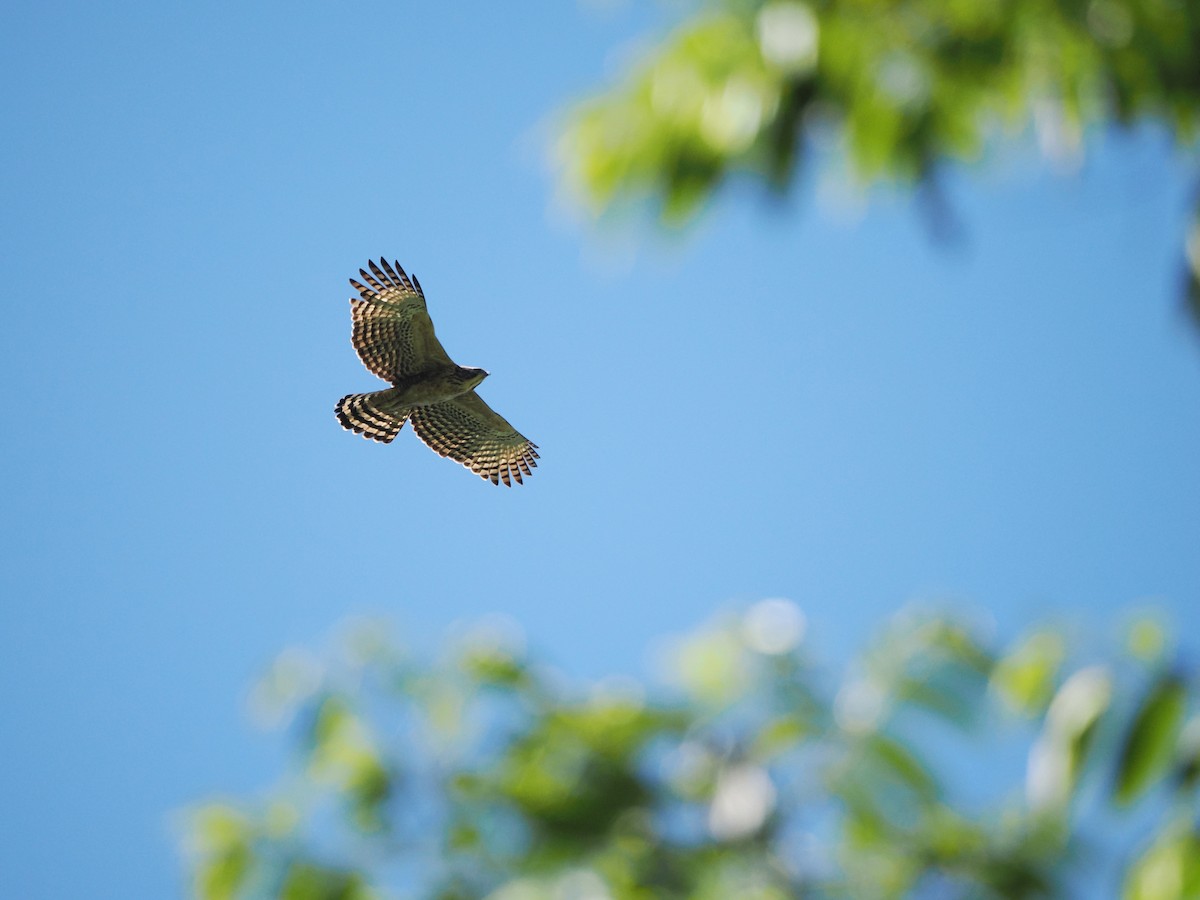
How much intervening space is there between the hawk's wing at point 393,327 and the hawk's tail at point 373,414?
24 centimetres

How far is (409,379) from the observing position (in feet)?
38.8

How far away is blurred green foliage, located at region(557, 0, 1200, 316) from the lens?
1.84 meters

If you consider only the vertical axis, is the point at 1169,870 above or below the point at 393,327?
below

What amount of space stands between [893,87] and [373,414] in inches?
422

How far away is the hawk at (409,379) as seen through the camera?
11266mm

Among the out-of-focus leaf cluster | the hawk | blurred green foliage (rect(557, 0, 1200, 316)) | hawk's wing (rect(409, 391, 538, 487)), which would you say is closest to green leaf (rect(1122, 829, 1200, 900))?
blurred green foliage (rect(557, 0, 1200, 316))

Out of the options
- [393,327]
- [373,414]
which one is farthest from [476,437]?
[393,327]

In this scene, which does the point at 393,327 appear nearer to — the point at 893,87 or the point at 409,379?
the point at 409,379

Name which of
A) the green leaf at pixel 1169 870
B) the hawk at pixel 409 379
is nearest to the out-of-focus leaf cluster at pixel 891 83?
the green leaf at pixel 1169 870

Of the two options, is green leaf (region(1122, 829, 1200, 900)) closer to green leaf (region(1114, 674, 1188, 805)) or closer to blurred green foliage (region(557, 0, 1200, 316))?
green leaf (region(1114, 674, 1188, 805))

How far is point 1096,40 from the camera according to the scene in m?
1.92

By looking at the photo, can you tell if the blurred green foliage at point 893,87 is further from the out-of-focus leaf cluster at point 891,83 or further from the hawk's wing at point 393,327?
the hawk's wing at point 393,327

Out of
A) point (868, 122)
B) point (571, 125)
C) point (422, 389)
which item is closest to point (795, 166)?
point (868, 122)

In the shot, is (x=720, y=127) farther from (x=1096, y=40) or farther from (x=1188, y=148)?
(x=1188, y=148)
